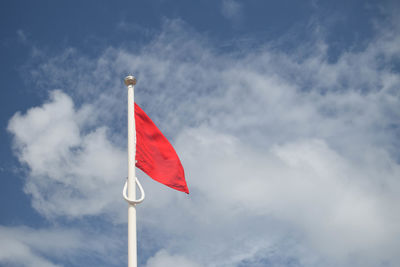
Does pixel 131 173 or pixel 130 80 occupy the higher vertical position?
pixel 130 80

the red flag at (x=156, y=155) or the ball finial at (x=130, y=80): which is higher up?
the ball finial at (x=130, y=80)

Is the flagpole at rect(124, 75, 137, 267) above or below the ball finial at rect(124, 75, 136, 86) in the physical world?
below

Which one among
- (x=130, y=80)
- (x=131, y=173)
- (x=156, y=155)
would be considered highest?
(x=130, y=80)

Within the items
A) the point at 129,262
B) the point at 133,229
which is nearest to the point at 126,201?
the point at 133,229

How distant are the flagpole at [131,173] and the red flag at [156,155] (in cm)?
62

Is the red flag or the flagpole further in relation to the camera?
the red flag

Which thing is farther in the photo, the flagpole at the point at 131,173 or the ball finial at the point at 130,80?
the ball finial at the point at 130,80

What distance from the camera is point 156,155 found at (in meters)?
14.4

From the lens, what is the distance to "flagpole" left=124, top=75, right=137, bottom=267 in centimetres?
1080

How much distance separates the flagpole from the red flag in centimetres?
62

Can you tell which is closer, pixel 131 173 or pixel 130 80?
pixel 131 173

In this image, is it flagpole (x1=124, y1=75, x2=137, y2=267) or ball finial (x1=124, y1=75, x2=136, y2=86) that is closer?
flagpole (x1=124, y1=75, x2=137, y2=267)

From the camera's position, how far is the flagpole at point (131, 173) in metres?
10.8

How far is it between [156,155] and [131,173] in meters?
2.56
